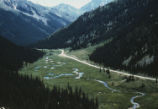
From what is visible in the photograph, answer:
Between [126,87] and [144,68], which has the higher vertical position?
[144,68]

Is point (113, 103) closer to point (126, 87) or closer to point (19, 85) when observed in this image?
point (126, 87)

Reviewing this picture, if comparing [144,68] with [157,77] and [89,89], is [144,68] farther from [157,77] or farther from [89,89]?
[89,89]

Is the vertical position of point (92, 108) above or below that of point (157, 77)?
below

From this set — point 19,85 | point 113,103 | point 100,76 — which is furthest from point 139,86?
point 19,85

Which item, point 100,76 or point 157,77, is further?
point 100,76

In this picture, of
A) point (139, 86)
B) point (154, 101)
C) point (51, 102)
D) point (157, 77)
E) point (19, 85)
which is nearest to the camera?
point (51, 102)

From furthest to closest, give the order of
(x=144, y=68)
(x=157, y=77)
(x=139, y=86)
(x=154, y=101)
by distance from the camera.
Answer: (x=144, y=68) < (x=157, y=77) < (x=139, y=86) < (x=154, y=101)

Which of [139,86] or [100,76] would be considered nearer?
[139,86]

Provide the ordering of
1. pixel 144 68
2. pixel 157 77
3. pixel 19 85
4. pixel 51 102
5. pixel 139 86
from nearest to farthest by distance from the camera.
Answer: pixel 51 102
pixel 19 85
pixel 139 86
pixel 157 77
pixel 144 68

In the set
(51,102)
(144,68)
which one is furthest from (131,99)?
(144,68)
